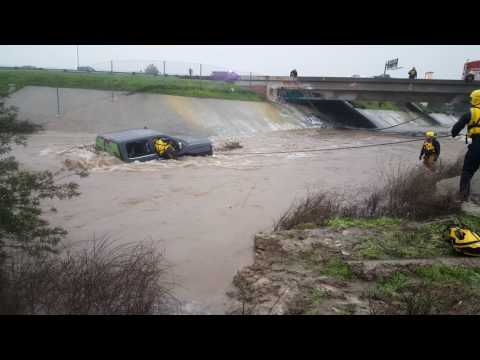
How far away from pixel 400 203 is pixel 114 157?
10.0 m

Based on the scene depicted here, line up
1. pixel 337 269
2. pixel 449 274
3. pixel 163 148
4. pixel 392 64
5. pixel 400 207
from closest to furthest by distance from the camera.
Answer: pixel 449 274 < pixel 337 269 < pixel 400 207 < pixel 163 148 < pixel 392 64

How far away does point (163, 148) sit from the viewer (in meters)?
13.2

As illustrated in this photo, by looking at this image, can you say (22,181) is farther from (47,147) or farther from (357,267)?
(47,147)

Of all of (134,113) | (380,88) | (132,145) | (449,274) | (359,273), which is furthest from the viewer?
(380,88)

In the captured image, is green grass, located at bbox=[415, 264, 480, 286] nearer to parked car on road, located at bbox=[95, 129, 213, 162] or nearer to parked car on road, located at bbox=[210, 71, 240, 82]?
parked car on road, located at bbox=[95, 129, 213, 162]

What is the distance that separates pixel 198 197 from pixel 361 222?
5.41 metres

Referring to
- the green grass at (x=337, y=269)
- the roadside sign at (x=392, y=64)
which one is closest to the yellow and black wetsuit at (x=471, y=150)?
the green grass at (x=337, y=269)

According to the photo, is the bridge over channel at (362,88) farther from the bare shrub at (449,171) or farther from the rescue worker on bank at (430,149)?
the bare shrub at (449,171)

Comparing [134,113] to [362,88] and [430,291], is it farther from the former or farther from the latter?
[430,291]

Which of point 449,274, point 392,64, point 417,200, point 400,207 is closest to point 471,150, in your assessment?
point 417,200

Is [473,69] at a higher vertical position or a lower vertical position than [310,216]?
higher

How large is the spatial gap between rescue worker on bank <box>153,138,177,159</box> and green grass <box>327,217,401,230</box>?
8.17m

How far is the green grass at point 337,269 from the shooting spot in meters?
4.74
